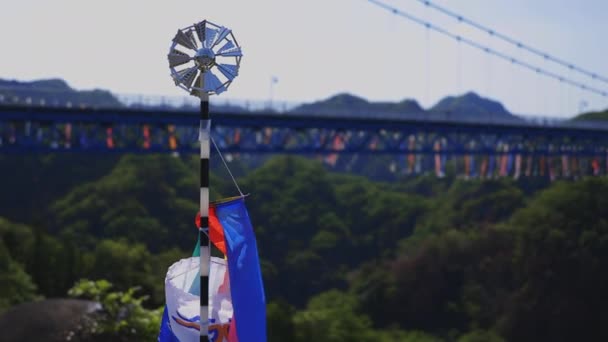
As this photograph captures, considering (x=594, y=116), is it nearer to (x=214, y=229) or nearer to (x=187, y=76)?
(x=214, y=229)

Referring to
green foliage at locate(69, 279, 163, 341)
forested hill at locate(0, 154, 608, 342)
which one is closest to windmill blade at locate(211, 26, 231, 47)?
green foliage at locate(69, 279, 163, 341)

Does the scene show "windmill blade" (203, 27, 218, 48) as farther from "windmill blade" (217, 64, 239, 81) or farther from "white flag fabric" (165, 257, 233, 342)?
"white flag fabric" (165, 257, 233, 342)

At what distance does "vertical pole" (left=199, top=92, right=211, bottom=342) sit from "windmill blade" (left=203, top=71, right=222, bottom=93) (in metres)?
0.11

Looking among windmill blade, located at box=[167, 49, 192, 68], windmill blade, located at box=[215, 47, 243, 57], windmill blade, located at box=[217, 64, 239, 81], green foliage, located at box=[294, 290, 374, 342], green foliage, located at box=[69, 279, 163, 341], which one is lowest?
green foliage, located at box=[294, 290, 374, 342]

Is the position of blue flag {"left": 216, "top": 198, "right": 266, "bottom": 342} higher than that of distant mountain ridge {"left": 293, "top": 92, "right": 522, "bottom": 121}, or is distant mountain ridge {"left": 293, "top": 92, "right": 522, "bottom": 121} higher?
distant mountain ridge {"left": 293, "top": 92, "right": 522, "bottom": 121}

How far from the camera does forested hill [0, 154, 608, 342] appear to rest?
8756 centimetres

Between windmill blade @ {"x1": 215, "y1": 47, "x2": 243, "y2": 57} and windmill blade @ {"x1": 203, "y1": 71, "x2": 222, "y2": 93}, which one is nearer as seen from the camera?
windmill blade @ {"x1": 203, "y1": 71, "x2": 222, "y2": 93}

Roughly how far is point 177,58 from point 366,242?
11022cm

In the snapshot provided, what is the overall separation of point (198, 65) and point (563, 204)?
270 ft

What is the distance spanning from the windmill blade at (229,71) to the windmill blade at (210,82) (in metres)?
0.14

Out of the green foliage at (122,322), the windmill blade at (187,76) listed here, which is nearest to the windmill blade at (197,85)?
the windmill blade at (187,76)

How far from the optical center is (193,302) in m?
14.5

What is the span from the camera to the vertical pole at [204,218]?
13.6 metres

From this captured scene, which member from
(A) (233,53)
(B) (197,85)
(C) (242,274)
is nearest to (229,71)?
(A) (233,53)
